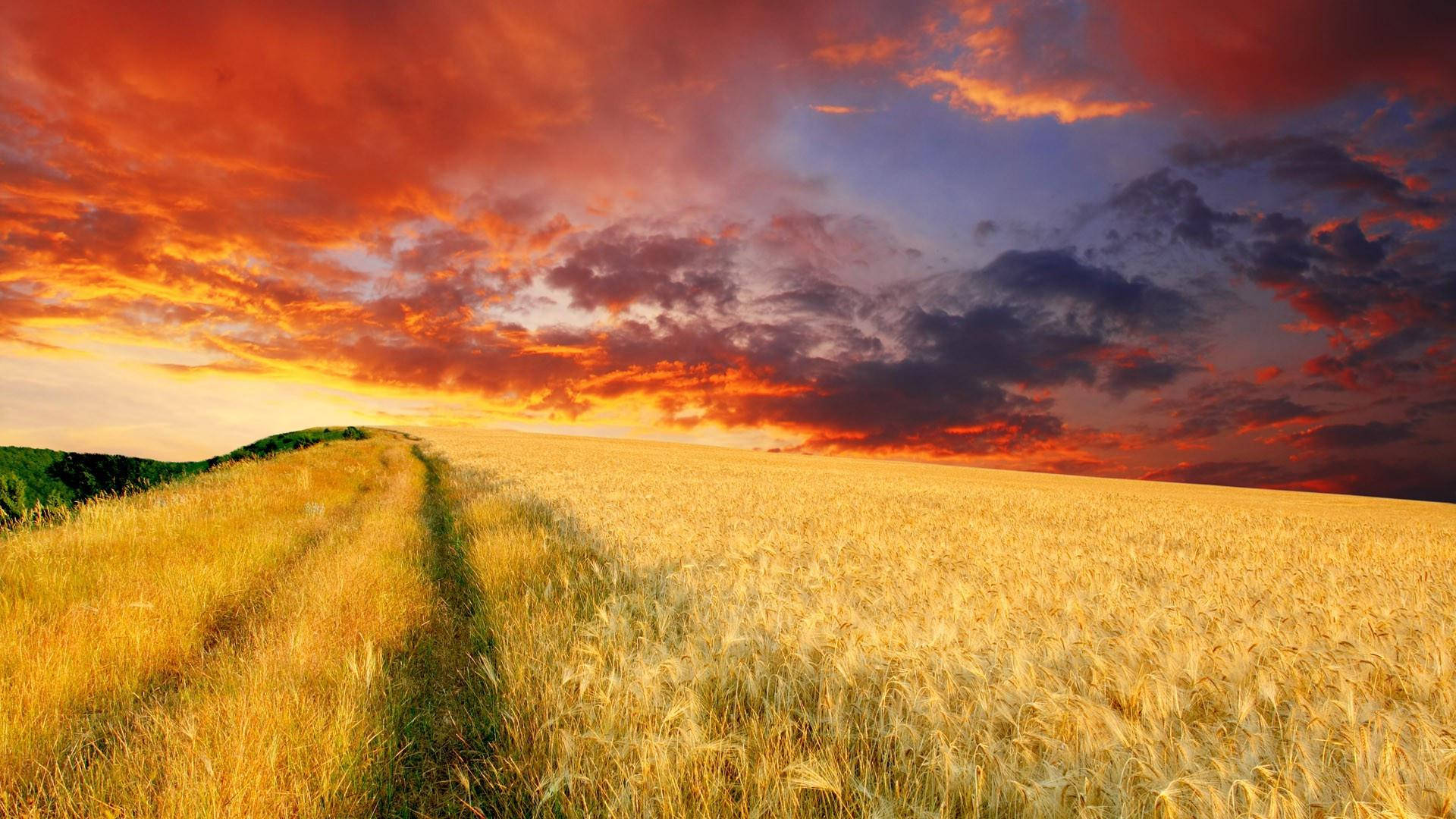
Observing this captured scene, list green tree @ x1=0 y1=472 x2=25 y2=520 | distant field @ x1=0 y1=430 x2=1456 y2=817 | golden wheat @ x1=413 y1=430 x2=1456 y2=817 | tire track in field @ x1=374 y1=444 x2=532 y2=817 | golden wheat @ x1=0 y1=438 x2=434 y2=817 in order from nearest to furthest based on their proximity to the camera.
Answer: golden wheat @ x1=413 y1=430 x2=1456 y2=817 → distant field @ x1=0 y1=430 x2=1456 y2=817 → golden wheat @ x1=0 y1=438 x2=434 y2=817 → tire track in field @ x1=374 y1=444 x2=532 y2=817 → green tree @ x1=0 y1=472 x2=25 y2=520

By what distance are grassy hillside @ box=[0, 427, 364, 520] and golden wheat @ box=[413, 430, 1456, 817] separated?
10.9 m

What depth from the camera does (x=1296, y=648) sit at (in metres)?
4.41

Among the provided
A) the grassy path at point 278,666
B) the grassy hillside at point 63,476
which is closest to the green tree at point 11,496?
the grassy hillside at point 63,476

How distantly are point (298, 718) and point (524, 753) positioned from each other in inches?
57.5

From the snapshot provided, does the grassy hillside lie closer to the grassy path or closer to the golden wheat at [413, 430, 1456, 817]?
the grassy path

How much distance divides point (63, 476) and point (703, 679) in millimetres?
18889

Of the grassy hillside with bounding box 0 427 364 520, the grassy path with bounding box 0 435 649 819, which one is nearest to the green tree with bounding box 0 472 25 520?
the grassy hillside with bounding box 0 427 364 520

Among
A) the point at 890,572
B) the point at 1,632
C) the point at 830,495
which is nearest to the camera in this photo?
the point at 1,632

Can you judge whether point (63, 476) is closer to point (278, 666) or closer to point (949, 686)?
point (278, 666)

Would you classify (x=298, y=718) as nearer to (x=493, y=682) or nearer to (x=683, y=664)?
A: (x=493, y=682)

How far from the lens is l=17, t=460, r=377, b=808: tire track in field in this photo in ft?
11.7

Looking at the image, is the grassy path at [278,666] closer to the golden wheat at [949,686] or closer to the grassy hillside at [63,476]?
the golden wheat at [949,686]

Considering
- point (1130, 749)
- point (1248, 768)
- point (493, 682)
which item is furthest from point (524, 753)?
point (1248, 768)

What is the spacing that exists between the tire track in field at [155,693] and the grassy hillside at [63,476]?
5.69m
